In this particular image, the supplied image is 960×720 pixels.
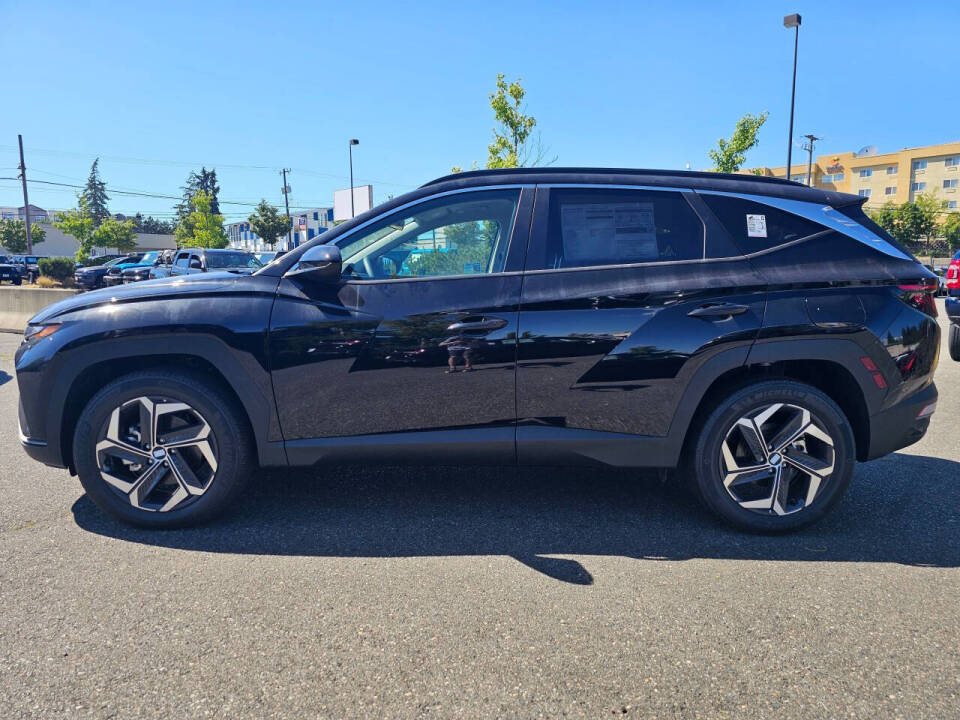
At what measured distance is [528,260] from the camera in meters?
3.49

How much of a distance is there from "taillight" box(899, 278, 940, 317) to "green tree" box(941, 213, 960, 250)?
70.2 metres

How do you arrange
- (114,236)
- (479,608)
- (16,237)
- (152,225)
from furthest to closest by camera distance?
(152,225), (16,237), (114,236), (479,608)

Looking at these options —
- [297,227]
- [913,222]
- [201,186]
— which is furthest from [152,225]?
[913,222]

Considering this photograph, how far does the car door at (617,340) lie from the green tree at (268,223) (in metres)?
72.9

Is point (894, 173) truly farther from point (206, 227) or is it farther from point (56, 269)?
point (56, 269)

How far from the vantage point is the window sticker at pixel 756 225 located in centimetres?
355

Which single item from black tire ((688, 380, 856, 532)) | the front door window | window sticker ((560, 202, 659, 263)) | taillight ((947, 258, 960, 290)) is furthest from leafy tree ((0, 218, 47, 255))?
black tire ((688, 380, 856, 532))

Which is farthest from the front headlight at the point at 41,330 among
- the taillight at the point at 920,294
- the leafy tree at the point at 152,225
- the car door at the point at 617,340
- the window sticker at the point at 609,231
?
the leafy tree at the point at 152,225

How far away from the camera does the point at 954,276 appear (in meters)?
8.44

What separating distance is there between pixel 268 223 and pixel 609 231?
74.0 meters

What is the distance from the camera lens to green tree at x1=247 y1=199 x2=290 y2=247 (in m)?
72.4

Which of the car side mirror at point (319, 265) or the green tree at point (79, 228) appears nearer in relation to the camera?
the car side mirror at point (319, 265)

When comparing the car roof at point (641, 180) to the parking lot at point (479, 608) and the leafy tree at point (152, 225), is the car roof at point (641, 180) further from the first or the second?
the leafy tree at point (152, 225)

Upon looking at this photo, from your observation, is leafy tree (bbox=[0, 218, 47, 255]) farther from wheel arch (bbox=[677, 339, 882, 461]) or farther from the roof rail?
wheel arch (bbox=[677, 339, 882, 461])
